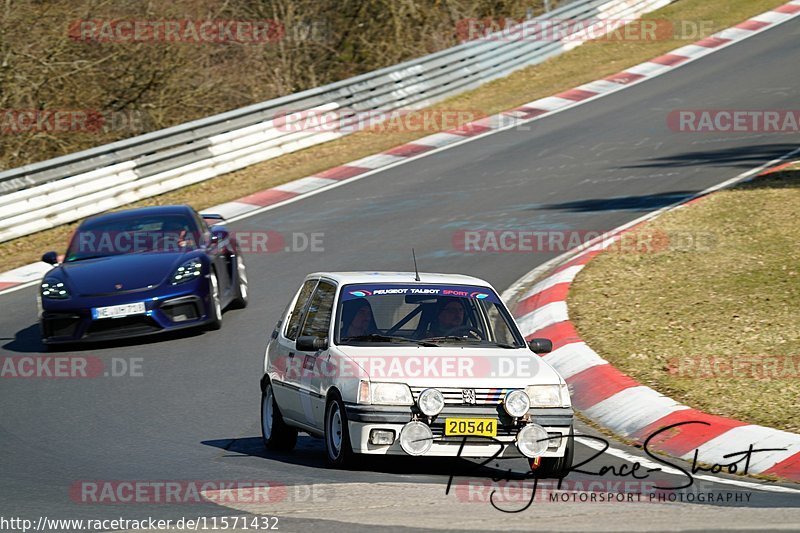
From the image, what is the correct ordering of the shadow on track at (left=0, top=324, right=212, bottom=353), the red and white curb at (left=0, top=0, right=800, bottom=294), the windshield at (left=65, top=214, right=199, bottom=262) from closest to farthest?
the shadow on track at (left=0, top=324, right=212, bottom=353), the windshield at (left=65, top=214, right=199, bottom=262), the red and white curb at (left=0, top=0, right=800, bottom=294)

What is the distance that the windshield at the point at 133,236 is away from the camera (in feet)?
45.8

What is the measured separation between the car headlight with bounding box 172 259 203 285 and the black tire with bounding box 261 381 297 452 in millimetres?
4187

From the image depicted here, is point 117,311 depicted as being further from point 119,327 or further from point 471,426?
point 471,426

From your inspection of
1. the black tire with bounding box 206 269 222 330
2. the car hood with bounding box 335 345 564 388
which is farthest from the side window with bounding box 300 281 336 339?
the black tire with bounding box 206 269 222 330

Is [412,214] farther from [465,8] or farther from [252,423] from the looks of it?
[465,8]

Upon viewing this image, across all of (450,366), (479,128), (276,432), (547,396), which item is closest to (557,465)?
(547,396)

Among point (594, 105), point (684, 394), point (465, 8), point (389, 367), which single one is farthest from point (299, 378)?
point (465, 8)

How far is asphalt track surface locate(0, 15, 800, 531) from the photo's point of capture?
6.88 metres

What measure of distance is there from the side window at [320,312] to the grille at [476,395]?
1.24 metres

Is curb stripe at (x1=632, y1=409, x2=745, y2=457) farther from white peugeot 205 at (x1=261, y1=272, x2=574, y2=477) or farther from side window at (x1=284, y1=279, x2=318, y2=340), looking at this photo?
side window at (x1=284, y1=279, x2=318, y2=340)

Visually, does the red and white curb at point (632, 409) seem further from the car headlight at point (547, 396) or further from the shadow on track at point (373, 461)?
the shadow on track at point (373, 461)

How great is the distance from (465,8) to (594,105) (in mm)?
9812

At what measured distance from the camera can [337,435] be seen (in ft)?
26.4

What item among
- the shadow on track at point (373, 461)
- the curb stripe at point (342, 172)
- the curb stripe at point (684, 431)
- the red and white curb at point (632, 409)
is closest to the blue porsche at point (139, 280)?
the red and white curb at point (632, 409)
